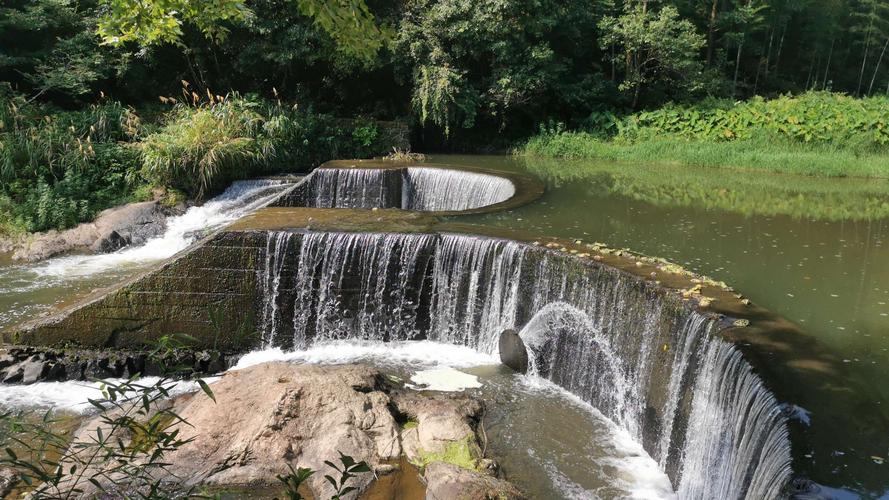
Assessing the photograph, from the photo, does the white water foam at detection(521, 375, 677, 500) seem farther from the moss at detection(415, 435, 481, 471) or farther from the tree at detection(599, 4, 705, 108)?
the tree at detection(599, 4, 705, 108)

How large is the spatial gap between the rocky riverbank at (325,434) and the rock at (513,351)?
1.04 metres

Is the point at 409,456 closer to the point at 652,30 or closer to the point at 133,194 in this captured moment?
the point at 133,194

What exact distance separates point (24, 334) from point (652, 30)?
15.9 metres

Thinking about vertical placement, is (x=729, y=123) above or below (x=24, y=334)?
above

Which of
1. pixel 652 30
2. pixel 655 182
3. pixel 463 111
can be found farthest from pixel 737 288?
pixel 652 30

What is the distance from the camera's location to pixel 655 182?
13.1 meters

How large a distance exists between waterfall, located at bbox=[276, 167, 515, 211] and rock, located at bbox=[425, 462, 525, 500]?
6660mm

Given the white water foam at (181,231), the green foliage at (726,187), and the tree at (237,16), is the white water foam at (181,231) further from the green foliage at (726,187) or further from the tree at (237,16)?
the green foliage at (726,187)

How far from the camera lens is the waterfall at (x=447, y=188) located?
37.3 feet

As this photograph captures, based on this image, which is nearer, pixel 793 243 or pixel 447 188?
pixel 793 243

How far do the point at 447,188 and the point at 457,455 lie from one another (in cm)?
733

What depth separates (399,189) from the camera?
11.8 m

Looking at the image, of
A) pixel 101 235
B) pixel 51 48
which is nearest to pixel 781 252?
pixel 101 235

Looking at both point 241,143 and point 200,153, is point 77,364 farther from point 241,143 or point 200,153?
point 241,143
